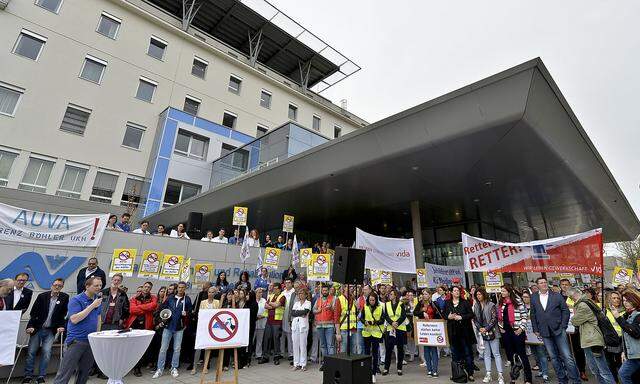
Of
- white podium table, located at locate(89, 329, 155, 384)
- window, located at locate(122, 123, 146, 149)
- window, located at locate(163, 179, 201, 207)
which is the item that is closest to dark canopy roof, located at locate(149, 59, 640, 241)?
window, located at locate(163, 179, 201, 207)

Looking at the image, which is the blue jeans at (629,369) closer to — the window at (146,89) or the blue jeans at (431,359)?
the blue jeans at (431,359)

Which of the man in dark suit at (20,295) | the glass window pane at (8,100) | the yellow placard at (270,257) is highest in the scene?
the glass window pane at (8,100)

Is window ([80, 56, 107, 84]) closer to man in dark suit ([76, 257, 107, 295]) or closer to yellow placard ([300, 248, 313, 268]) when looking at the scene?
man in dark suit ([76, 257, 107, 295])

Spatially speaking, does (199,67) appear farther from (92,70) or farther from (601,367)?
(601,367)

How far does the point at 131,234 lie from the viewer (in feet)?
36.1

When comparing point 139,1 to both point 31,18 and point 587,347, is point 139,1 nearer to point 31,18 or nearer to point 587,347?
point 31,18

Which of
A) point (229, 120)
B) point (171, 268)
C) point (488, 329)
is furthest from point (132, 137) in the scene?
point (488, 329)

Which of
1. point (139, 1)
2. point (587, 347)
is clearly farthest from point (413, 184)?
point (139, 1)

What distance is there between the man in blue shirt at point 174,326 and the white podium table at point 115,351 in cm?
347

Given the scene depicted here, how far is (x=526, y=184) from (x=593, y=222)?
980 centimetres

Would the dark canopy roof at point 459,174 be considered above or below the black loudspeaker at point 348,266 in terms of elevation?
above

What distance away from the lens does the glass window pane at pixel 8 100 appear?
19062mm

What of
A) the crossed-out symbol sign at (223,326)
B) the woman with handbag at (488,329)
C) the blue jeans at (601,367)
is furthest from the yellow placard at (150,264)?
the blue jeans at (601,367)

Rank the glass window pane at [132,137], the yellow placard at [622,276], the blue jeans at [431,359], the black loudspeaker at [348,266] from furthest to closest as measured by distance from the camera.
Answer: the glass window pane at [132,137], the yellow placard at [622,276], the blue jeans at [431,359], the black loudspeaker at [348,266]
